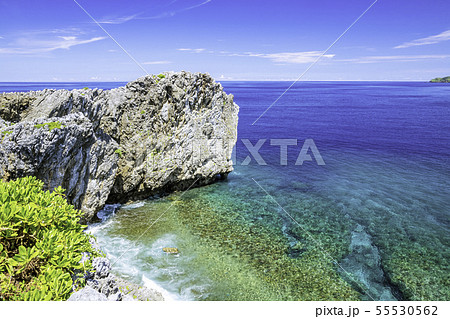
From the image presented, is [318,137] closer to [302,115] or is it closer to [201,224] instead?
[302,115]

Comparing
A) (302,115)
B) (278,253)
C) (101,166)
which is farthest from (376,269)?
(302,115)

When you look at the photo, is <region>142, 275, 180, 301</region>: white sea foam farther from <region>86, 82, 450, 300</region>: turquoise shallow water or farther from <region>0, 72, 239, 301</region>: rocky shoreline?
<region>0, 72, 239, 301</region>: rocky shoreline

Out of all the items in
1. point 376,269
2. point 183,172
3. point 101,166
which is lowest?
point 376,269

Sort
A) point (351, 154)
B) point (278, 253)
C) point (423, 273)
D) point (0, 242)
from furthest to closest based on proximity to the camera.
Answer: point (351, 154) → point (278, 253) → point (423, 273) → point (0, 242)

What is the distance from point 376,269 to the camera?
20.0 m

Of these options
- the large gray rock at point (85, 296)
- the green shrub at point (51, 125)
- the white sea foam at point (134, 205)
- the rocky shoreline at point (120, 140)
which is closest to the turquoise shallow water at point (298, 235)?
the white sea foam at point (134, 205)

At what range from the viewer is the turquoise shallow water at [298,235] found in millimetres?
18125

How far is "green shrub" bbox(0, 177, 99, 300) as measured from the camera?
7.43 meters

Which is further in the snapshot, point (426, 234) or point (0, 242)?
point (426, 234)

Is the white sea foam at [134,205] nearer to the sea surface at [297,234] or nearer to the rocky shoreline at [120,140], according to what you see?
the sea surface at [297,234]

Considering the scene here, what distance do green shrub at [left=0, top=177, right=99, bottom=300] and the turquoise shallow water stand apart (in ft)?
33.4

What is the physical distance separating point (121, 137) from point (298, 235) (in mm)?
18740

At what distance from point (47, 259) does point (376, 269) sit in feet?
66.3

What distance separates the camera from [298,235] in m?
24.0
